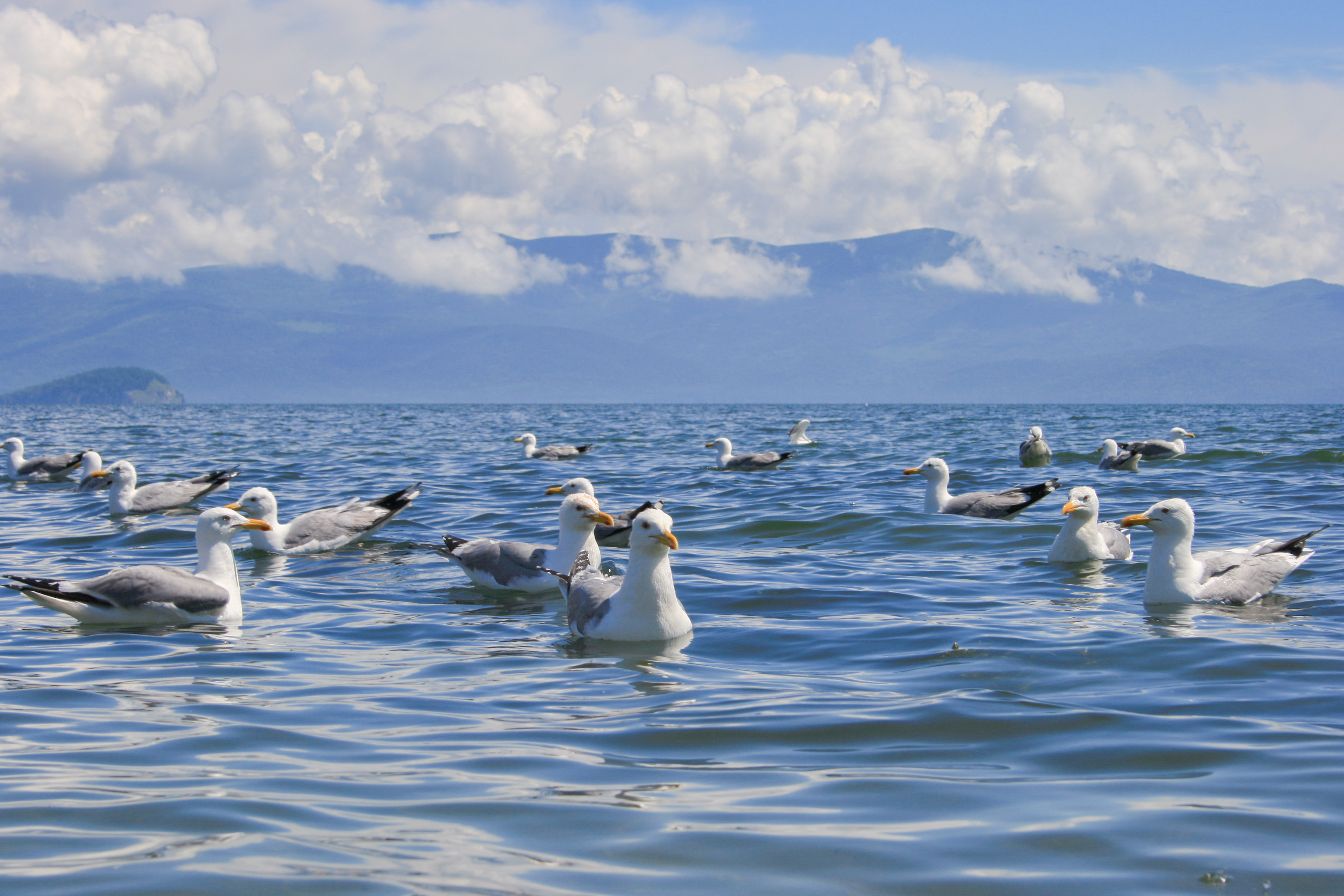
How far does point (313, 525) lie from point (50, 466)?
1418 cm

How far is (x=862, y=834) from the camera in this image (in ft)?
15.9

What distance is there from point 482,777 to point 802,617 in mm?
4827

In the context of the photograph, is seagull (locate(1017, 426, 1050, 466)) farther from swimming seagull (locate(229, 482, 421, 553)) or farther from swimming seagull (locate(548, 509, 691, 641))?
swimming seagull (locate(548, 509, 691, 641))

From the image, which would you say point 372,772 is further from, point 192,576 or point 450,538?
point 450,538

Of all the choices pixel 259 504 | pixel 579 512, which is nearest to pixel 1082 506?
pixel 579 512

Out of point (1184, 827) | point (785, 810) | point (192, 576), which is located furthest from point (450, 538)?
point (1184, 827)

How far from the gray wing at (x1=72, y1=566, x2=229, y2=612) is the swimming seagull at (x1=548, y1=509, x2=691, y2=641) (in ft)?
10.5

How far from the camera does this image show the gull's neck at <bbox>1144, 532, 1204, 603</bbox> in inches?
404

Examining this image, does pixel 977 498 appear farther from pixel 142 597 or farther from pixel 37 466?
pixel 37 466

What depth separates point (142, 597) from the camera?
379 inches

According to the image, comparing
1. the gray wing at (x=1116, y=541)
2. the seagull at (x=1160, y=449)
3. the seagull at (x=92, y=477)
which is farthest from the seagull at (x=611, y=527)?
the seagull at (x=1160, y=449)

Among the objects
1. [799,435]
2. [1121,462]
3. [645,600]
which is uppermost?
[799,435]

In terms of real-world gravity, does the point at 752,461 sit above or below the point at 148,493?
above

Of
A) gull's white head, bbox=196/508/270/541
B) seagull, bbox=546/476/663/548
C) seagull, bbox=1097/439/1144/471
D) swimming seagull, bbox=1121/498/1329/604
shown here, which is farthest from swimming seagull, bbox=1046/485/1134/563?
seagull, bbox=1097/439/1144/471
